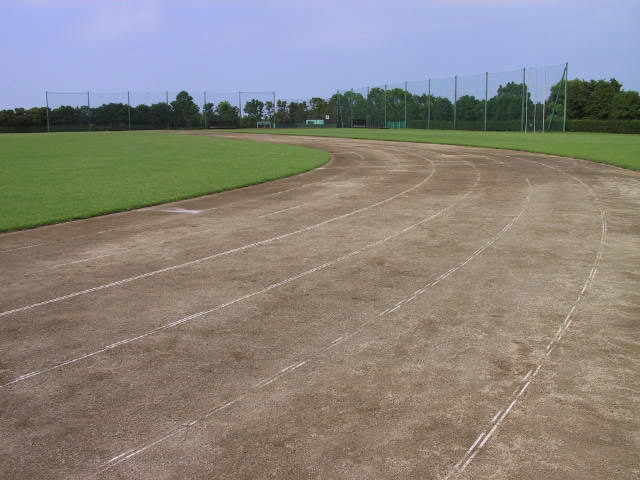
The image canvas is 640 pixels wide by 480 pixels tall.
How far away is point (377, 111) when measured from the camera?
2625 inches

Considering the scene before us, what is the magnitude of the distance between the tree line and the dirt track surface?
44.5 m

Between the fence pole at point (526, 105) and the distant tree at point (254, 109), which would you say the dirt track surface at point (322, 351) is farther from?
the distant tree at point (254, 109)

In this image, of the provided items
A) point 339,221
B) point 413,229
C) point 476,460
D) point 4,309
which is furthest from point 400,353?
point 339,221

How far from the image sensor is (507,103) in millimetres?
51500

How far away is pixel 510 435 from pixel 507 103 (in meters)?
52.2

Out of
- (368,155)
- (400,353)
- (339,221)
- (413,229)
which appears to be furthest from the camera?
(368,155)

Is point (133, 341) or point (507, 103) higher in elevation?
point (507, 103)

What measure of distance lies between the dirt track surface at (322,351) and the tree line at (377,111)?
44465 millimetres

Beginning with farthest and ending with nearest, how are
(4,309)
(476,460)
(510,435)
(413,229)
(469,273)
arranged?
(413,229)
(469,273)
(4,309)
(510,435)
(476,460)

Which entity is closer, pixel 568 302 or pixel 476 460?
pixel 476 460

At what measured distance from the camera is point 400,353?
4.76 metres

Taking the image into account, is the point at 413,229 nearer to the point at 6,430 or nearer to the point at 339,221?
the point at 339,221

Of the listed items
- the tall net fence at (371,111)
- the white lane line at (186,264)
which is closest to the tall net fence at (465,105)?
the tall net fence at (371,111)

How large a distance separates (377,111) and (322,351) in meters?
64.2
